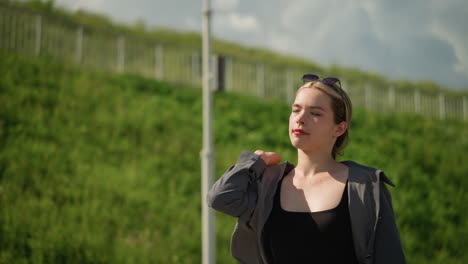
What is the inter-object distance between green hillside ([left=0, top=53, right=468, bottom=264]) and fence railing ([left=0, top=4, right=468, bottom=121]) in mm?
1234

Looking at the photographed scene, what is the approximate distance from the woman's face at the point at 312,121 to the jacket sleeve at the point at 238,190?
0.69 feet

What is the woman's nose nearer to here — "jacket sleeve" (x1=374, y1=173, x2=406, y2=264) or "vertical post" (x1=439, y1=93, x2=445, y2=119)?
"jacket sleeve" (x1=374, y1=173, x2=406, y2=264)

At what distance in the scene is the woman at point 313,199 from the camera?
1.81 m

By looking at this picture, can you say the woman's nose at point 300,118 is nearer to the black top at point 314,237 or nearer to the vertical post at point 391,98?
the black top at point 314,237

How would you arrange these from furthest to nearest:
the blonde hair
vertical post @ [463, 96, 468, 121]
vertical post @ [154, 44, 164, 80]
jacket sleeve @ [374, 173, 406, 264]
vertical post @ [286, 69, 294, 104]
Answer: vertical post @ [463, 96, 468, 121] < vertical post @ [286, 69, 294, 104] < vertical post @ [154, 44, 164, 80] < the blonde hair < jacket sleeve @ [374, 173, 406, 264]

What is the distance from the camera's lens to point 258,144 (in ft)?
43.1

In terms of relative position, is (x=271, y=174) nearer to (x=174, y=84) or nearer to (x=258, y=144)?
(x=258, y=144)

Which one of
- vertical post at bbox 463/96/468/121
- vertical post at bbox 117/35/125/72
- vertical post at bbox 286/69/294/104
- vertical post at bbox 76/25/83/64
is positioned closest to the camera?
vertical post at bbox 76/25/83/64

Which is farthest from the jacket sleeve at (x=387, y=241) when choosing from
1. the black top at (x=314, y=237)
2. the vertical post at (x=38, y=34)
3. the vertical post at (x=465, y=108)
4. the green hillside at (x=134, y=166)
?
the vertical post at (x=465, y=108)

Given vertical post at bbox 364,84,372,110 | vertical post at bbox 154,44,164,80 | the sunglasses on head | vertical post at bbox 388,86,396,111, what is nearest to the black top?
the sunglasses on head

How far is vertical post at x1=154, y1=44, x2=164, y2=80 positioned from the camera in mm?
16875

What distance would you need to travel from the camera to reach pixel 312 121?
198 centimetres

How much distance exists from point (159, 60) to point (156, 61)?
14cm

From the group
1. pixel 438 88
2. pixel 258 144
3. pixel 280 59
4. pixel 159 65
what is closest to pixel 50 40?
pixel 159 65
